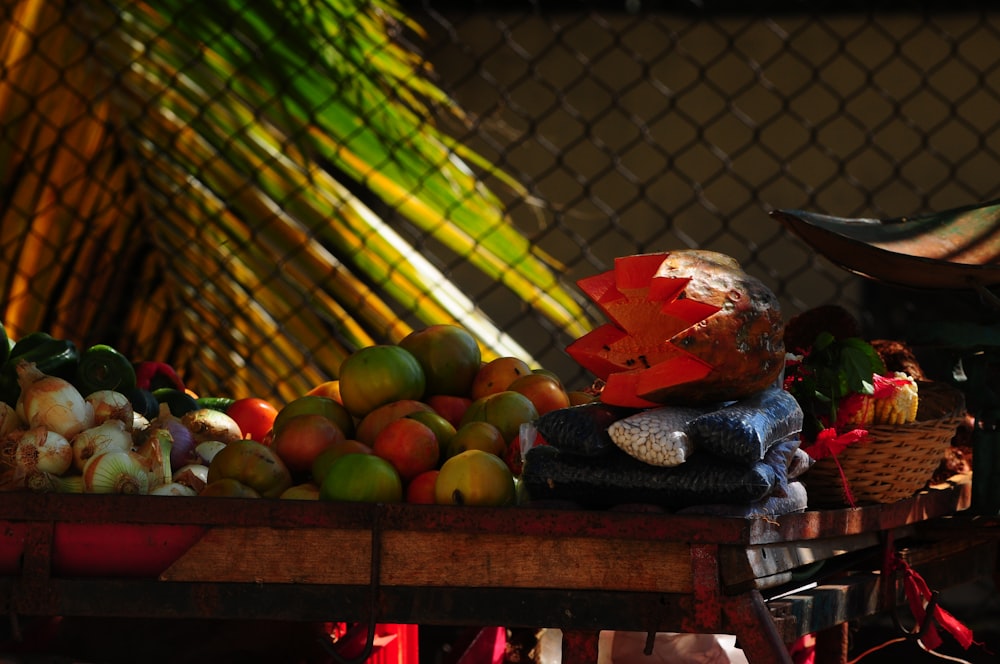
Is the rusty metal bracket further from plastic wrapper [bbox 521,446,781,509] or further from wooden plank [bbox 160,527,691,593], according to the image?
plastic wrapper [bbox 521,446,781,509]

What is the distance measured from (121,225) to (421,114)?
67 cm

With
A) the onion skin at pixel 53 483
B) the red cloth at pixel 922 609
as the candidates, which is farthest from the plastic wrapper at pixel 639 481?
the onion skin at pixel 53 483

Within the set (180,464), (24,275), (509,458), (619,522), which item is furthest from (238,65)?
(619,522)

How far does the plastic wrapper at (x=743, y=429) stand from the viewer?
1419 mm

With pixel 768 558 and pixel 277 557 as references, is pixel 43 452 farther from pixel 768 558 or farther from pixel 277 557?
pixel 768 558

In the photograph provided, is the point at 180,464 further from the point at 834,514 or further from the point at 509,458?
the point at 834,514

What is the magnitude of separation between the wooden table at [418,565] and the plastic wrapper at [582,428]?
118 mm

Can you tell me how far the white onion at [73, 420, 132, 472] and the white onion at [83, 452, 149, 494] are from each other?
53 millimetres

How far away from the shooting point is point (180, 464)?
1.80 m

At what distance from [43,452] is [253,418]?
447 millimetres

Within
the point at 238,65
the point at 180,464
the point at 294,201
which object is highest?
the point at 238,65

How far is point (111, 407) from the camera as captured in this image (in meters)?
1.78

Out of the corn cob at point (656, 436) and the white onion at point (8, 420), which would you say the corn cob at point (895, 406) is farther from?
the white onion at point (8, 420)

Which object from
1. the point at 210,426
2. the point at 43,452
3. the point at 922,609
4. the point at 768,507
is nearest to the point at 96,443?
the point at 43,452
